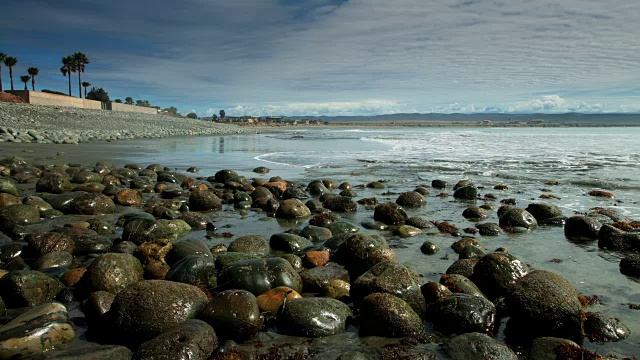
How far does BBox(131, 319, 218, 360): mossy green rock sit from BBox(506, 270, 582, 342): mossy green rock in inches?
132

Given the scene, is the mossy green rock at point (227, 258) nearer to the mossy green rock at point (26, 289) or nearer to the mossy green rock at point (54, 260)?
the mossy green rock at point (26, 289)

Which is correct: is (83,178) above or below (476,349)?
above

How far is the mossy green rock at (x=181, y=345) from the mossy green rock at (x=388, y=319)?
1636 millimetres

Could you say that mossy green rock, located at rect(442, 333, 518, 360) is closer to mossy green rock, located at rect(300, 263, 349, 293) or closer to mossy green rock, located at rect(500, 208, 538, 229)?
mossy green rock, located at rect(300, 263, 349, 293)

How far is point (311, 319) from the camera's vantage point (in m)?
4.81

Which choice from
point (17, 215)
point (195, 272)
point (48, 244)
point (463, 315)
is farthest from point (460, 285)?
point (17, 215)

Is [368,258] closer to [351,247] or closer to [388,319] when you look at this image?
[351,247]

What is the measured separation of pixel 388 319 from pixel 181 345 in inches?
84.4

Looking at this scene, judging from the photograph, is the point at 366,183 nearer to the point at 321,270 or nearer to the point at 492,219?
the point at 492,219

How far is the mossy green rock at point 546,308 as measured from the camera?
476cm

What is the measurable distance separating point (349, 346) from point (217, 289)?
1.94 metres

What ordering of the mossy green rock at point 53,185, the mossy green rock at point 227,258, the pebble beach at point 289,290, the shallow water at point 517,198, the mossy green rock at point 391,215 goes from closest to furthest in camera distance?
the pebble beach at point 289,290 → the mossy green rock at point 227,258 → the shallow water at point 517,198 → the mossy green rock at point 391,215 → the mossy green rock at point 53,185

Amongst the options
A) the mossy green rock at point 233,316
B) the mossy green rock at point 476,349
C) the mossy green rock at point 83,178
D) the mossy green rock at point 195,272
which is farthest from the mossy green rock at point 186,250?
the mossy green rock at point 83,178

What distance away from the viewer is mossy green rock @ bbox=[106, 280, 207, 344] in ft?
14.6
